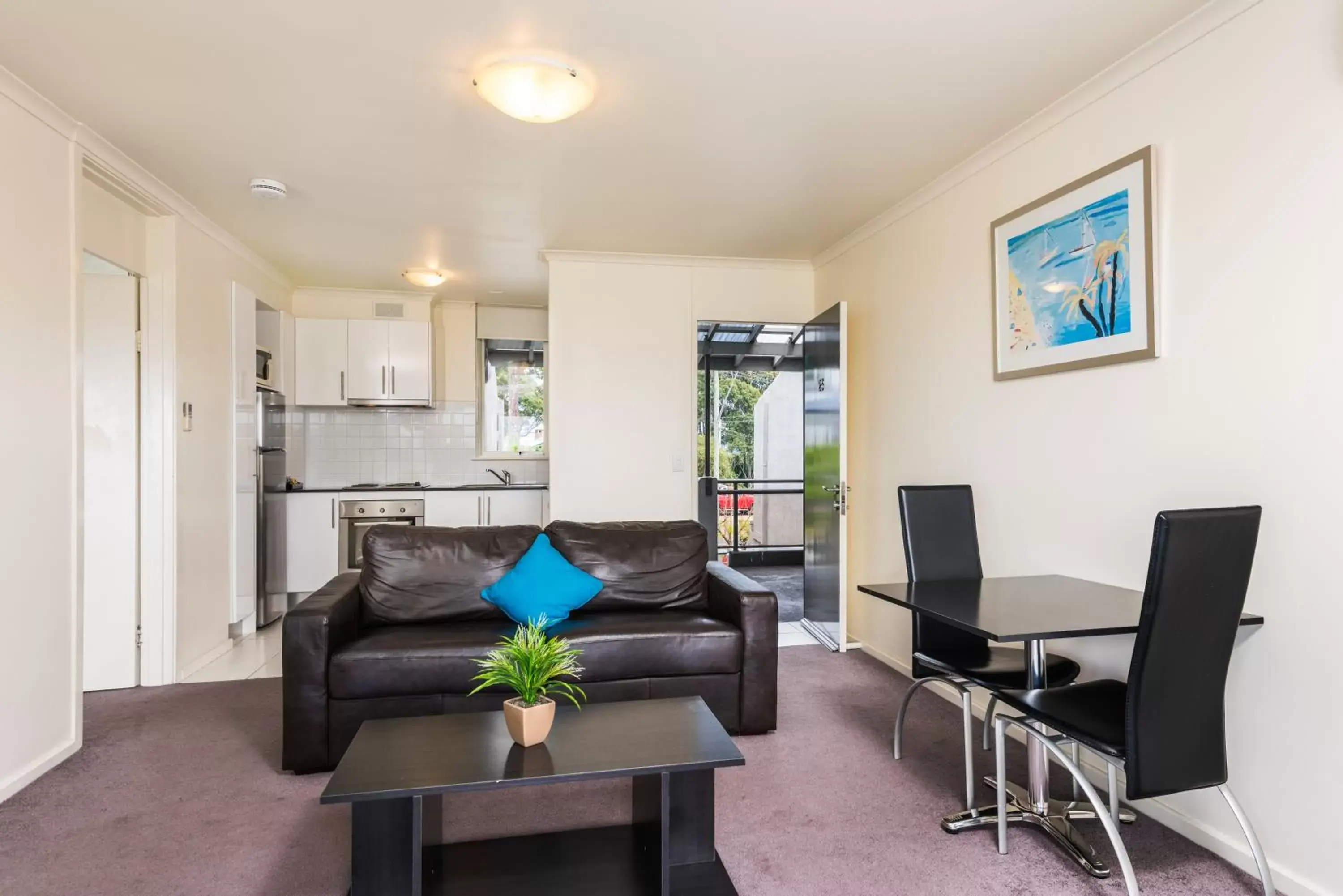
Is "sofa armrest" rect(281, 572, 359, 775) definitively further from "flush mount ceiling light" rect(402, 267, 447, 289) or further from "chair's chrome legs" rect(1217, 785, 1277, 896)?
"flush mount ceiling light" rect(402, 267, 447, 289)

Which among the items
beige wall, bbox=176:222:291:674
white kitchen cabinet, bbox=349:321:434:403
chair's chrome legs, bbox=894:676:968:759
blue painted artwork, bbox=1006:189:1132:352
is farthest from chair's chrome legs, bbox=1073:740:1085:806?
white kitchen cabinet, bbox=349:321:434:403

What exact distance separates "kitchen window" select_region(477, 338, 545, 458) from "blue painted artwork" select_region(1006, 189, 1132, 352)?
4199 mm

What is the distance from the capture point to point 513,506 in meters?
5.61

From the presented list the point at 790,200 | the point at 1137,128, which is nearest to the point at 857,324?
the point at 790,200

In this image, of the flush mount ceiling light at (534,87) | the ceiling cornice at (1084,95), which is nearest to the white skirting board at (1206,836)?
the ceiling cornice at (1084,95)

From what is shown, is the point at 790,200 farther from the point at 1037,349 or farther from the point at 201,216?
the point at 201,216

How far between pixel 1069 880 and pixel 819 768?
34.8 inches

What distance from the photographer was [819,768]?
2650 mm

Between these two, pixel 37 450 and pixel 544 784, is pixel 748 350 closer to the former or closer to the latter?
pixel 37 450

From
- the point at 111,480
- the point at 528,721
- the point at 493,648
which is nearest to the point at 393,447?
the point at 111,480

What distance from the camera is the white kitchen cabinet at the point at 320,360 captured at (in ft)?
17.8

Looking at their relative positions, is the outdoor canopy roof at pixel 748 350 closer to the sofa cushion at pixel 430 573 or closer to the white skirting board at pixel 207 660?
the sofa cushion at pixel 430 573

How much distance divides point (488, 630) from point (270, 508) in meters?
2.93

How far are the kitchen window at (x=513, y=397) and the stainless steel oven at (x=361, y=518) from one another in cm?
103
